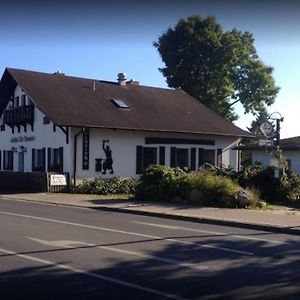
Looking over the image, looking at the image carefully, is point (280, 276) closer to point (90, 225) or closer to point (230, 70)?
point (90, 225)

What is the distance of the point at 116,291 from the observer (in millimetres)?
7496

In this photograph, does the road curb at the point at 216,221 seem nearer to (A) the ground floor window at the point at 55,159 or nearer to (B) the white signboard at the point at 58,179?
(B) the white signboard at the point at 58,179

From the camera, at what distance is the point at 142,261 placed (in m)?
9.66

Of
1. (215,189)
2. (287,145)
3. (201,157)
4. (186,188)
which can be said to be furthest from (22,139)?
(215,189)

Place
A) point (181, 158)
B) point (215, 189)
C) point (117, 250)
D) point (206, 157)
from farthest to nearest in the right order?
point (206, 157)
point (181, 158)
point (215, 189)
point (117, 250)

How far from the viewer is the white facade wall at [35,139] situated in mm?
30984

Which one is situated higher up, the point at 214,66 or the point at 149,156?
the point at 214,66

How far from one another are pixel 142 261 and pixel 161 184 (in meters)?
13.5

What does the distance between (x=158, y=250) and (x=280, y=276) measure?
2828 millimetres

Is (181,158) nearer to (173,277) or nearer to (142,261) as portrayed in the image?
(142,261)

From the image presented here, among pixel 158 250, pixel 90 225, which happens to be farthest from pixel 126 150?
pixel 158 250

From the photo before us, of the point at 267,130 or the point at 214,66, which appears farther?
the point at 214,66

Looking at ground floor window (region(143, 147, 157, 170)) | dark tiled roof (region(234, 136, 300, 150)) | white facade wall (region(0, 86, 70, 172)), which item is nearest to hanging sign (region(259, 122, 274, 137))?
dark tiled roof (region(234, 136, 300, 150))

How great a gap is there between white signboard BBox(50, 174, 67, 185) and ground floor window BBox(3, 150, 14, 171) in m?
7.74
